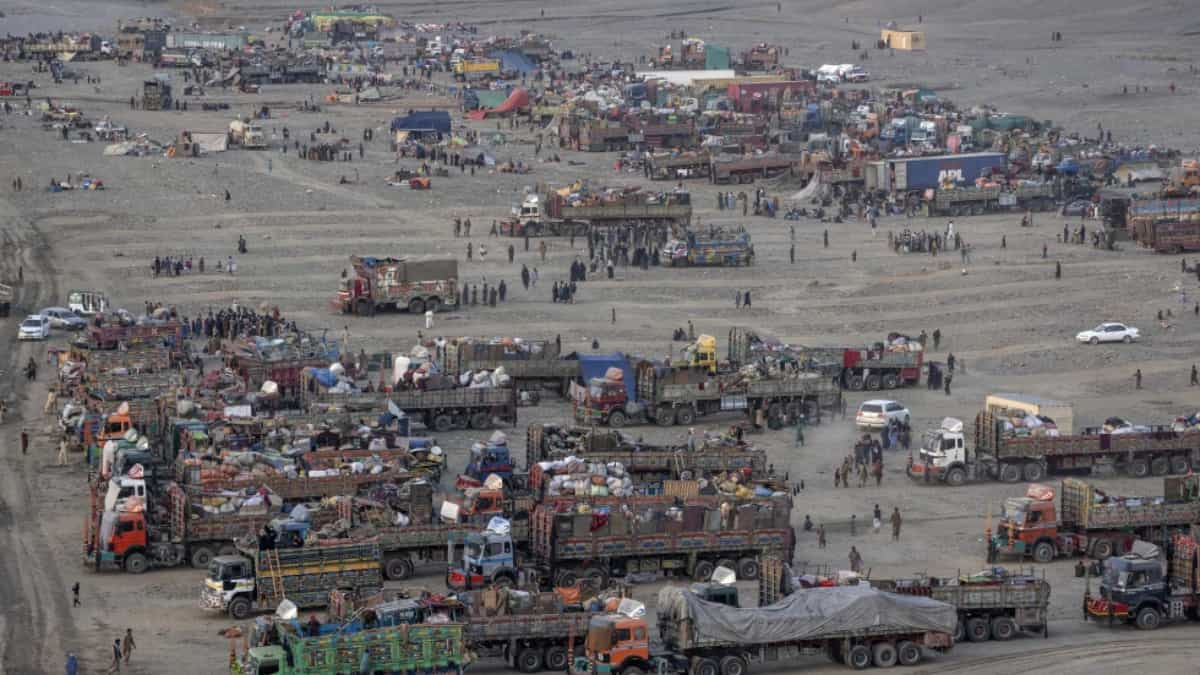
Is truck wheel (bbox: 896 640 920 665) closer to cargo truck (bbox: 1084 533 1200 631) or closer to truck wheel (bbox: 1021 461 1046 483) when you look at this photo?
cargo truck (bbox: 1084 533 1200 631)

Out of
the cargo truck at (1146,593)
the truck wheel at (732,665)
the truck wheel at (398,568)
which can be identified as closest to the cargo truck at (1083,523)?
the cargo truck at (1146,593)

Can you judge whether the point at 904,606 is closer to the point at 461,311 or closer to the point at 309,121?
the point at 461,311

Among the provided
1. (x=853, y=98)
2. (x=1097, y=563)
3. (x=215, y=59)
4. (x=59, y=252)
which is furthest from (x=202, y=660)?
(x=215, y=59)

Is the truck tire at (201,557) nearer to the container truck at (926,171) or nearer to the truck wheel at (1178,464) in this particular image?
the truck wheel at (1178,464)

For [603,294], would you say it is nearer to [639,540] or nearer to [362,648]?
[639,540]

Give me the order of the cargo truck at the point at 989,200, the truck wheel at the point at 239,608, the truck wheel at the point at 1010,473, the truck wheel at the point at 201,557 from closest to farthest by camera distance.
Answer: the truck wheel at the point at 239,608 → the truck wheel at the point at 201,557 → the truck wheel at the point at 1010,473 → the cargo truck at the point at 989,200

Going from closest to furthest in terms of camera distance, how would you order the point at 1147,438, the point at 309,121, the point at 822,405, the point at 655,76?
the point at 1147,438 < the point at 822,405 < the point at 309,121 < the point at 655,76
